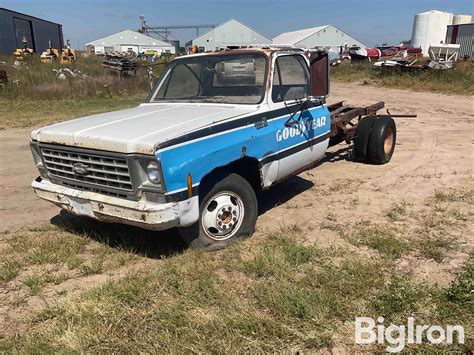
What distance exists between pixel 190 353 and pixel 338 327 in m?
1.03

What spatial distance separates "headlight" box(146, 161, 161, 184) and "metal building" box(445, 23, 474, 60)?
33.8m

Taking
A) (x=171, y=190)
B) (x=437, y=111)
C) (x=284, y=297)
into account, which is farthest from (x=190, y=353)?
(x=437, y=111)

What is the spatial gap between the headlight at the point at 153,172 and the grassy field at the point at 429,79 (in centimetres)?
1751

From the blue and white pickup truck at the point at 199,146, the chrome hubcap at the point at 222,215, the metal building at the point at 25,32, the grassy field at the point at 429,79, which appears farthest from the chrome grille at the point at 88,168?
the metal building at the point at 25,32

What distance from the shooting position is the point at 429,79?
20.2 metres

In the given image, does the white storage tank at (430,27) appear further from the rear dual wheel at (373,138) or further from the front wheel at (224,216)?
the front wheel at (224,216)

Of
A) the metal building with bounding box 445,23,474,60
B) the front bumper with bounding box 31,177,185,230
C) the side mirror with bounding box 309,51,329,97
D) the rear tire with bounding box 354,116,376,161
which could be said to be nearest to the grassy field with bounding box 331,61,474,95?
the metal building with bounding box 445,23,474,60

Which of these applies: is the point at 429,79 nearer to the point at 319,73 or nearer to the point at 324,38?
the point at 319,73

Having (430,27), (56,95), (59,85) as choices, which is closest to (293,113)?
(56,95)

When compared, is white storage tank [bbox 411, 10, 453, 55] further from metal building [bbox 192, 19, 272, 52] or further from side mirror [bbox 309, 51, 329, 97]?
side mirror [bbox 309, 51, 329, 97]

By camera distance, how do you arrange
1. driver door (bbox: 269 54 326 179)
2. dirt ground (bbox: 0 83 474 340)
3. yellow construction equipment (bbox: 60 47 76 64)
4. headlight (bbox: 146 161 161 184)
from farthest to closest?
yellow construction equipment (bbox: 60 47 76 64)
driver door (bbox: 269 54 326 179)
dirt ground (bbox: 0 83 474 340)
headlight (bbox: 146 161 161 184)

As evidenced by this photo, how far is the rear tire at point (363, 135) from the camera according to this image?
700cm

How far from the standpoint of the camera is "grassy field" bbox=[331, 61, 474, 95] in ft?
60.4

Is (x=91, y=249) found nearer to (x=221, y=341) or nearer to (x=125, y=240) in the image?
(x=125, y=240)
